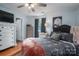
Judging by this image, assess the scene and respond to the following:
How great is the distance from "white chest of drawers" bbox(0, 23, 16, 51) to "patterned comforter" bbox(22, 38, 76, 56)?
0.24 m

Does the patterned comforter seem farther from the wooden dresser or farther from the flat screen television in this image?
the flat screen television

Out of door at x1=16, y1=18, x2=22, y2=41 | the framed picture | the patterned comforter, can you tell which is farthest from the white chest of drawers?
the framed picture

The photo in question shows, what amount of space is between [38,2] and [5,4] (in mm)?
531

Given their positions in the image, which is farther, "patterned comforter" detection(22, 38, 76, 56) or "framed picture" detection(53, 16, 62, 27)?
"framed picture" detection(53, 16, 62, 27)

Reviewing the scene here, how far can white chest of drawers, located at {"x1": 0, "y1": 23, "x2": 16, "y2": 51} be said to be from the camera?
4.97 ft

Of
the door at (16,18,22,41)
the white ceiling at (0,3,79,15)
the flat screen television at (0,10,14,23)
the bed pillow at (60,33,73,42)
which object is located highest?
the white ceiling at (0,3,79,15)

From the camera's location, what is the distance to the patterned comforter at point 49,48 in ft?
4.78

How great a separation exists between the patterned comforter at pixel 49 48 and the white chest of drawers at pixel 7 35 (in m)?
0.24

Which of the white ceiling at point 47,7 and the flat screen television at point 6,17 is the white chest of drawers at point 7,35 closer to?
the flat screen television at point 6,17

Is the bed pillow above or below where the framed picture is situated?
below

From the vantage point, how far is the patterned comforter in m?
1.46

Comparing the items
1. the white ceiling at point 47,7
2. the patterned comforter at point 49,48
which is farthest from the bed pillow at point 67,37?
the white ceiling at point 47,7

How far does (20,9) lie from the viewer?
1531 mm

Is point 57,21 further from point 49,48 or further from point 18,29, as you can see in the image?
point 18,29
